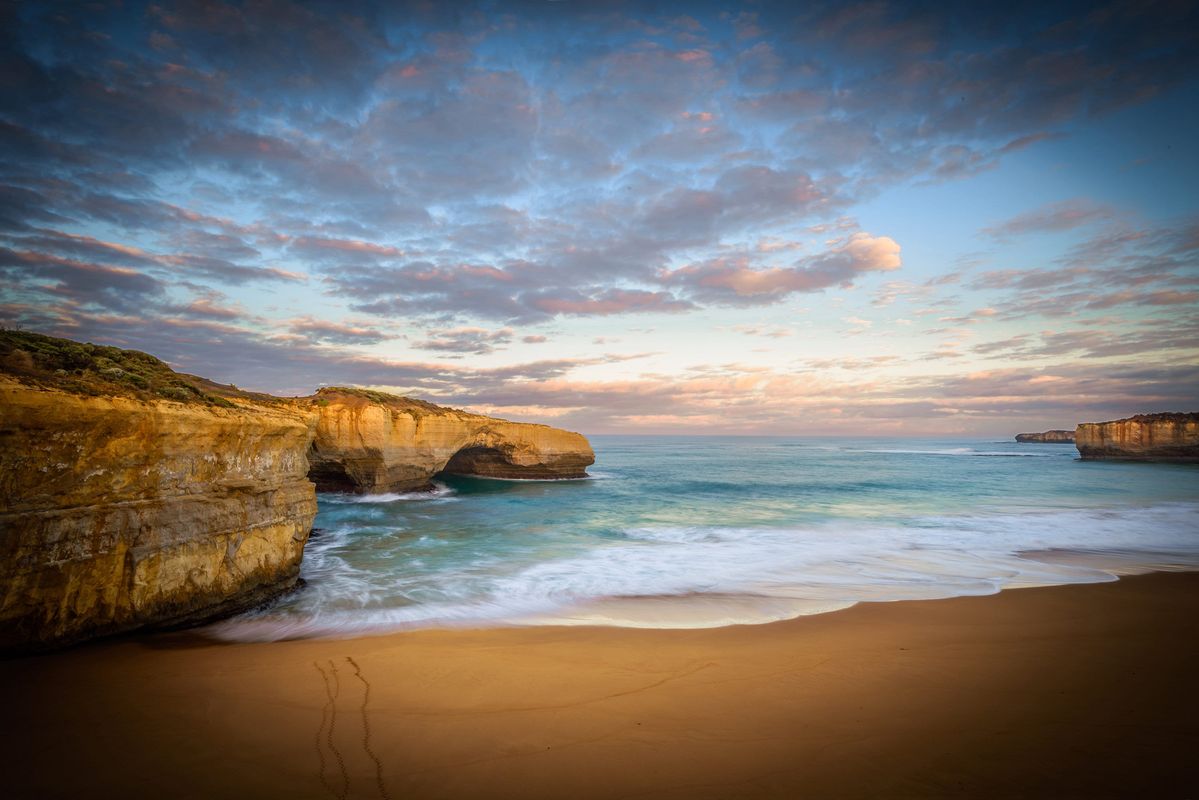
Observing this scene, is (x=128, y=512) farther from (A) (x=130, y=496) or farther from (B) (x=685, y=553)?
(B) (x=685, y=553)

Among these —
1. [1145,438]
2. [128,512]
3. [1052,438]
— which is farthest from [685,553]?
[1052,438]

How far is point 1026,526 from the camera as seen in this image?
15.5 m

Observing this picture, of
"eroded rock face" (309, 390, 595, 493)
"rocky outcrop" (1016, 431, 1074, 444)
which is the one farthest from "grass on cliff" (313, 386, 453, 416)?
"rocky outcrop" (1016, 431, 1074, 444)

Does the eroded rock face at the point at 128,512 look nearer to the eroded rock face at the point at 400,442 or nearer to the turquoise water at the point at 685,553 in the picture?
the turquoise water at the point at 685,553

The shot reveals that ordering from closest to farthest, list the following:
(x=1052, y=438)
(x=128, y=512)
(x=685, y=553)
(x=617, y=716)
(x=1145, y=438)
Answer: (x=617, y=716) → (x=128, y=512) → (x=685, y=553) → (x=1145, y=438) → (x=1052, y=438)

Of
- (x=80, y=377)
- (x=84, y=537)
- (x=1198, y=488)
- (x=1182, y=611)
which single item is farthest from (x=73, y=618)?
(x=1198, y=488)

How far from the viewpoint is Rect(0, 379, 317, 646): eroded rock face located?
16.0 feet

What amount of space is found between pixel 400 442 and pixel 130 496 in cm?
1502

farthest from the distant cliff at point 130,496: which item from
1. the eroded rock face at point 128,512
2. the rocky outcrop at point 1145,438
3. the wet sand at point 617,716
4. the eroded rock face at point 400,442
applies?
the rocky outcrop at point 1145,438

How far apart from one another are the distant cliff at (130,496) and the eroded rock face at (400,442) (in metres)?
10.2

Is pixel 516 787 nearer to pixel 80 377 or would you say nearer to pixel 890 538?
pixel 80 377

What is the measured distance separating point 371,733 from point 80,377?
5342 mm

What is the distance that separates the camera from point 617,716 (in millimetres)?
4449

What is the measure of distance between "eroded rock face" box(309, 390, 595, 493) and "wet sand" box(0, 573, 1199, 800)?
43.7 ft
